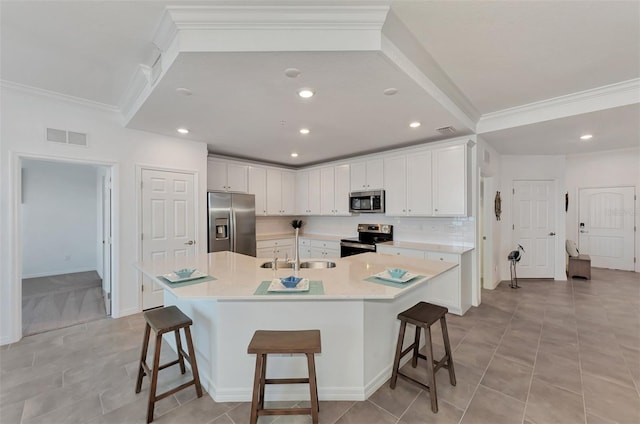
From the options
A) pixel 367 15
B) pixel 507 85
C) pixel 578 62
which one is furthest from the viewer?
pixel 507 85

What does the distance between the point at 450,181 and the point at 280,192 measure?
3.47 meters

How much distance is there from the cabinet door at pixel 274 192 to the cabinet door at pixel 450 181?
128 inches

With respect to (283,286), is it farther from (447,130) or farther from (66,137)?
(66,137)

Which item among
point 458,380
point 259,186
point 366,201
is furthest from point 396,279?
point 259,186

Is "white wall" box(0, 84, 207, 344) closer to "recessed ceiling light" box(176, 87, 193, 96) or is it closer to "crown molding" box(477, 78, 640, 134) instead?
"recessed ceiling light" box(176, 87, 193, 96)

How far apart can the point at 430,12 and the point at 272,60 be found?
111cm

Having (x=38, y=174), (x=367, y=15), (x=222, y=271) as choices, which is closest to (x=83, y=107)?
(x=222, y=271)

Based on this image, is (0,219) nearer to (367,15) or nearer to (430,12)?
(367,15)

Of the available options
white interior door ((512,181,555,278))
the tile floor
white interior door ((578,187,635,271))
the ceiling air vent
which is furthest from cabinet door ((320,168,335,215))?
white interior door ((578,187,635,271))

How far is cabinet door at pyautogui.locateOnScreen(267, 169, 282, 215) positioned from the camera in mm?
5695

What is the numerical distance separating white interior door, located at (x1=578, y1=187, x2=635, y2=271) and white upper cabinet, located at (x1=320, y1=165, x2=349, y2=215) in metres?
5.69

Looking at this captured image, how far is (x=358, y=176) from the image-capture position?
5051 mm

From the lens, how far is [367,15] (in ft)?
5.64

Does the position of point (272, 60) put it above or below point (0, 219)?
above
